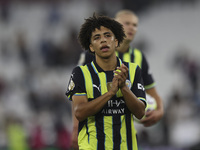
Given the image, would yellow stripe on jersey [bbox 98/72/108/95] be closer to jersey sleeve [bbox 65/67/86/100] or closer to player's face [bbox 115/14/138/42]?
jersey sleeve [bbox 65/67/86/100]

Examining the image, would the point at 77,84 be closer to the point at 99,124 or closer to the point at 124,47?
the point at 99,124

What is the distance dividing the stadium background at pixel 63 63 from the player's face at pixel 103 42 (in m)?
7.47

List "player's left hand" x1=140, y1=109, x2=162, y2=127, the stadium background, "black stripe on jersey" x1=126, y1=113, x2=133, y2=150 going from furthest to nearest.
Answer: the stadium background
"player's left hand" x1=140, y1=109, x2=162, y2=127
"black stripe on jersey" x1=126, y1=113, x2=133, y2=150

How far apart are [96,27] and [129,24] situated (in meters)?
1.54

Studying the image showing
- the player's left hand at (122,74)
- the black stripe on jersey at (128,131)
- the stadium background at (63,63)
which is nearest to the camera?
the player's left hand at (122,74)

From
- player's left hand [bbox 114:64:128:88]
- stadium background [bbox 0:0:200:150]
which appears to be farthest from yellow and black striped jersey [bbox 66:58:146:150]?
stadium background [bbox 0:0:200:150]

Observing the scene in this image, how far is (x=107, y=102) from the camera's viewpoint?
391 centimetres

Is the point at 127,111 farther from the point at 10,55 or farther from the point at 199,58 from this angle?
the point at 10,55

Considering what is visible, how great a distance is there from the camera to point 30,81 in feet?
44.5

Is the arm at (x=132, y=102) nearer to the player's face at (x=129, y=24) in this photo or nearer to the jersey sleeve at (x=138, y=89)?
the jersey sleeve at (x=138, y=89)

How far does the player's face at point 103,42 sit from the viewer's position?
3937 mm

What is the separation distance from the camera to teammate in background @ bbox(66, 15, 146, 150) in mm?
3904

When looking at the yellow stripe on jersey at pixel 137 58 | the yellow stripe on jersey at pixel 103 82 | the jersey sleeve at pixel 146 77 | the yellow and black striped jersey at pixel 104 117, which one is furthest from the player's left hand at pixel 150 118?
the yellow stripe on jersey at pixel 103 82

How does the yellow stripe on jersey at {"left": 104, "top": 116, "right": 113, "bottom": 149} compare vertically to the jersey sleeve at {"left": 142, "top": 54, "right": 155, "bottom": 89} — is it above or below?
below
